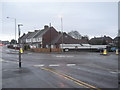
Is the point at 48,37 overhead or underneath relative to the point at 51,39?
overhead

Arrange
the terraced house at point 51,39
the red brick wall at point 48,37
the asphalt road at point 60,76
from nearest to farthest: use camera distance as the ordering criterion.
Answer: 1. the asphalt road at point 60,76
2. the terraced house at point 51,39
3. the red brick wall at point 48,37

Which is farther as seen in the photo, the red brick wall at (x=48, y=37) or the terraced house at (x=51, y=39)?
the red brick wall at (x=48, y=37)

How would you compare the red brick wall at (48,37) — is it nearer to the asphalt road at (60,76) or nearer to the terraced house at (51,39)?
the terraced house at (51,39)

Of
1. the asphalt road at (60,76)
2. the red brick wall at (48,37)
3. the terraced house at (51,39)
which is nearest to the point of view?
the asphalt road at (60,76)

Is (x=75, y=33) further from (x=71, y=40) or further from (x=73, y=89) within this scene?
(x=73, y=89)

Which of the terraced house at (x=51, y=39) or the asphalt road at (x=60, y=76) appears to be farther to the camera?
the terraced house at (x=51, y=39)

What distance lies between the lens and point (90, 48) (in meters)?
54.5

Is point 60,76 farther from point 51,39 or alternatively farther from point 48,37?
point 51,39

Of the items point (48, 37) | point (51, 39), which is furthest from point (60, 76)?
point (51, 39)

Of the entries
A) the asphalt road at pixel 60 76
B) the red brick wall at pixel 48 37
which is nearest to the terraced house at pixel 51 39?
the red brick wall at pixel 48 37

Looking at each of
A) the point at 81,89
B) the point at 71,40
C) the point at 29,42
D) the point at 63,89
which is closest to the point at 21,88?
the point at 63,89

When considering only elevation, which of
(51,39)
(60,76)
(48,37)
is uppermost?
(48,37)

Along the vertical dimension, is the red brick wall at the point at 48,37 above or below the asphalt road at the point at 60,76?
above

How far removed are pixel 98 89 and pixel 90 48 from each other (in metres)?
47.6
